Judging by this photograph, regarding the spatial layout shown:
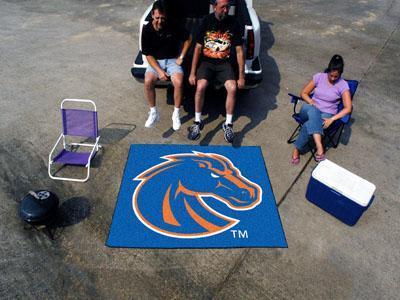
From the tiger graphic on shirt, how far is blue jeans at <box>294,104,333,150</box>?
1.45 m

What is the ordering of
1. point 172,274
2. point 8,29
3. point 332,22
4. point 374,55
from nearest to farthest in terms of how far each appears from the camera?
point 172,274 → point 374,55 → point 8,29 → point 332,22

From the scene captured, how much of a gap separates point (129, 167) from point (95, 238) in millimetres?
1174

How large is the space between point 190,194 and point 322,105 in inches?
89.8

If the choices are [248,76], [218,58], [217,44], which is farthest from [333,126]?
[217,44]

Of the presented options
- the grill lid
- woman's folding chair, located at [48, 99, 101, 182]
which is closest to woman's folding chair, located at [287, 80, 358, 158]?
woman's folding chair, located at [48, 99, 101, 182]

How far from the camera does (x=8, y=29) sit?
28.2 ft

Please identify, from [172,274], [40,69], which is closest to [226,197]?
[172,274]

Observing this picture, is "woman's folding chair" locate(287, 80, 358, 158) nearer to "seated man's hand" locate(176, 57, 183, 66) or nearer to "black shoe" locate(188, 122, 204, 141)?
"black shoe" locate(188, 122, 204, 141)

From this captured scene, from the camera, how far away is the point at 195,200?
3.88 meters

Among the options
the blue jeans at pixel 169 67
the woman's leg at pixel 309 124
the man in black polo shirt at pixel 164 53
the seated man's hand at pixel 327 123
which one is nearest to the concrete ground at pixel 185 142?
the woman's leg at pixel 309 124

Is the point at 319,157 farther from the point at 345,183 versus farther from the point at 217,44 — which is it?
the point at 217,44

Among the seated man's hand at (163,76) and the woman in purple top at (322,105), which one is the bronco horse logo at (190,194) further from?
the seated man's hand at (163,76)

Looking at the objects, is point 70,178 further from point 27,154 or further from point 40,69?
point 40,69

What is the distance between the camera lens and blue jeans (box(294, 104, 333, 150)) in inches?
169
